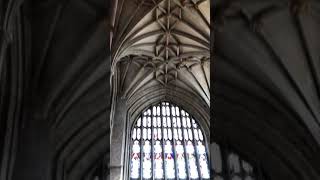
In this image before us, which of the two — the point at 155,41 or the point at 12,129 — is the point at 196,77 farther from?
the point at 12,129

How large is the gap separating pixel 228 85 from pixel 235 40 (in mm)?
2031

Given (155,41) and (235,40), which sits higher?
(155,41)

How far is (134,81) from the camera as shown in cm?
1902

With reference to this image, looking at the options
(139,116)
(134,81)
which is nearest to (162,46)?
(134,81)

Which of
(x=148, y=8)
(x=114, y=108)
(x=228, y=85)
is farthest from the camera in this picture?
(x=114, y=108)

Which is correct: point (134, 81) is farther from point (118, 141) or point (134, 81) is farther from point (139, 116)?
point (118, 141)

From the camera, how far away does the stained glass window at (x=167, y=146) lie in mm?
18094

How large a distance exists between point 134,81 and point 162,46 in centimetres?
198

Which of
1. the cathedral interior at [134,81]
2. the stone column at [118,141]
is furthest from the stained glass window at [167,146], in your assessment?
the stone column at [118,141]

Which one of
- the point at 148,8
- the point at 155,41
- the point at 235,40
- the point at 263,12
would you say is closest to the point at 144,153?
the point at 155,41

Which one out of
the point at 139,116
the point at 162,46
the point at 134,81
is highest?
the point at 162,46

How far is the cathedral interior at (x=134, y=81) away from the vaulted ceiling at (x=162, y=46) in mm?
55

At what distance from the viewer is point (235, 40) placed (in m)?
13.4

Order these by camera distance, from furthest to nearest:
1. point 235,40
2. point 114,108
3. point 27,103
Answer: point 114,108 → point 235,40 → point 27,103
